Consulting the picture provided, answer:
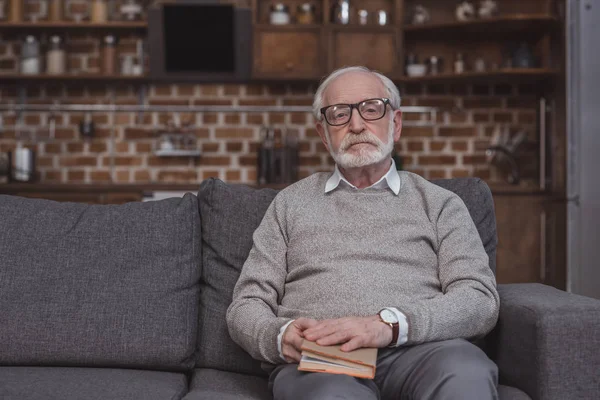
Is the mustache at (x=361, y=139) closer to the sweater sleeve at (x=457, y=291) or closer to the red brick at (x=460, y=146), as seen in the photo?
the sweater sleeve at (x=457, y=291)

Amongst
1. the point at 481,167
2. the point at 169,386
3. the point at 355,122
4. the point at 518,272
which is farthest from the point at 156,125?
the point at 169,386

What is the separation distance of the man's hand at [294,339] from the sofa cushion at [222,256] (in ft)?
0.80

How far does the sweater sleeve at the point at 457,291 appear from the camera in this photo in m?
1.51

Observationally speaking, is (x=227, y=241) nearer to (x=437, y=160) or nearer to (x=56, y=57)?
(x=437, y=160)

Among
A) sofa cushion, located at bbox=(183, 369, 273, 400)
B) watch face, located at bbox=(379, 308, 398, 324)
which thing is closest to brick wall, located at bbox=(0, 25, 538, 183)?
sofa cushion, located at bbox=(183, 369, 273, 400)

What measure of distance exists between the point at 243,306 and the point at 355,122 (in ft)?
2.02

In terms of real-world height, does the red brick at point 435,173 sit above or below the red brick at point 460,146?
below

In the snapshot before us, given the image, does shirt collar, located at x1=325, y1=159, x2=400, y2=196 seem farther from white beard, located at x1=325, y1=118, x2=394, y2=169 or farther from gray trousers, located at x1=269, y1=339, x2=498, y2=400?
gray trousers, located at x1=269, y1=339, x2=498, y2=400

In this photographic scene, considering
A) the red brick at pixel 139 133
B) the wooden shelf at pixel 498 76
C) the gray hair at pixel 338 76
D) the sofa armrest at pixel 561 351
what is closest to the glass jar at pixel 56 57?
the red brick at pixel 139 133

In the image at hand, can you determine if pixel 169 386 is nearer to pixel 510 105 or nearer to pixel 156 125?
pixel 156 125

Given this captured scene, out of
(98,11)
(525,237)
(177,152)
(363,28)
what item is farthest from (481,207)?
(98,11)

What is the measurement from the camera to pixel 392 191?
1856 mm

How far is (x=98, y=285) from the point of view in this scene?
1.74 metres

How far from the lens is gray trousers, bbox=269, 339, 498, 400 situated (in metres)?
1.35
